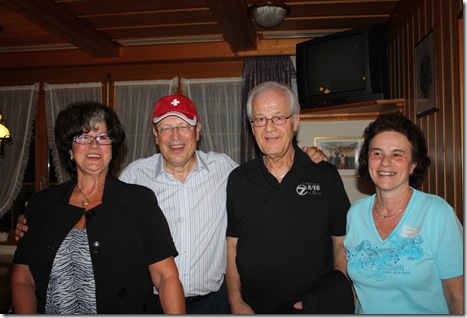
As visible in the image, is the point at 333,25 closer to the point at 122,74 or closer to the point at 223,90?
the point at 223,90

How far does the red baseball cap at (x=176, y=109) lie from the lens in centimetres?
190

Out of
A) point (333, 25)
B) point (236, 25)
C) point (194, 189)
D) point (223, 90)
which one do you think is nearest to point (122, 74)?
point (223, 90)

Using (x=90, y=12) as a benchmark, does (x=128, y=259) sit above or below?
below

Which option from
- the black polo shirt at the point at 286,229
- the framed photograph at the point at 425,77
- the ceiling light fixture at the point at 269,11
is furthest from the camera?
the ceiling light fixture at the point at 269,11

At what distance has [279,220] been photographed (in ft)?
5.74

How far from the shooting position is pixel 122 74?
16.4 ft

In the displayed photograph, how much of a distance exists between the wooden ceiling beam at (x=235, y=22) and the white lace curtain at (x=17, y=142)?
2.82 metres

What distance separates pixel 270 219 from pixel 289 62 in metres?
3.13

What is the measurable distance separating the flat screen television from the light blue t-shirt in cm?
195

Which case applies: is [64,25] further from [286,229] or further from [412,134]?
[412,134]

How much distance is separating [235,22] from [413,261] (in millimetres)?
2584

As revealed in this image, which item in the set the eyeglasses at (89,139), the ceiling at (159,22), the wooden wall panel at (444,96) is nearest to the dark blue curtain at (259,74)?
the ceiling at (159,22)

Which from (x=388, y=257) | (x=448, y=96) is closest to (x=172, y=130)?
(x=388, y=257)

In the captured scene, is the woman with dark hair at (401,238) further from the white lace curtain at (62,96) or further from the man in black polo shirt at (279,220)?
the white lace curtain at (62,96)
